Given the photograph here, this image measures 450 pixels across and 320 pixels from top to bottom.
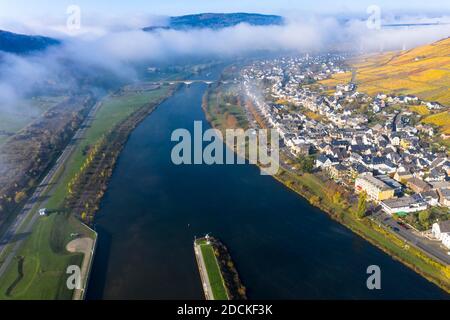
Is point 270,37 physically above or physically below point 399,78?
above

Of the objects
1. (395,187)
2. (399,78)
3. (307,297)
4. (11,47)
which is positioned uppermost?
(11,47)

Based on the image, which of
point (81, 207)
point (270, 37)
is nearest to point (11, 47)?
point (81, 207)

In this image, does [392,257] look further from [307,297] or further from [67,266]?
[67,266]
